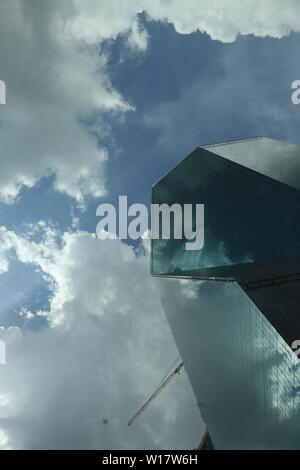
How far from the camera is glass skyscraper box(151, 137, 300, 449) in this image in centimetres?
3675

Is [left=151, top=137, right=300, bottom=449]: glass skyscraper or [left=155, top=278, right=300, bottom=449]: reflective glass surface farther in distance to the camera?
[left=151, top=137, right=300, bottom=449]: glass skyscraper

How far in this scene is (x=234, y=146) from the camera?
88812 mm

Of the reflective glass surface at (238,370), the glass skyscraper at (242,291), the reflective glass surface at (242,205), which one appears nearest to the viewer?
the reflective glass surface at (238,370)

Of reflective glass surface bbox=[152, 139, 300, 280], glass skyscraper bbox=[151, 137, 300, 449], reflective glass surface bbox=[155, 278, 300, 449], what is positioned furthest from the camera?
reflective glass surface bbox=[152, 139, 300, 280]

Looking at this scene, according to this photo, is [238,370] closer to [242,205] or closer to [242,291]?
[242,291]

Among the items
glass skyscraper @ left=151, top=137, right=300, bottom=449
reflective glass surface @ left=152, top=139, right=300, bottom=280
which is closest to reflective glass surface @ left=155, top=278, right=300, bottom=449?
glass skyscraper @ left=151, top=137, right=300, bottom=449

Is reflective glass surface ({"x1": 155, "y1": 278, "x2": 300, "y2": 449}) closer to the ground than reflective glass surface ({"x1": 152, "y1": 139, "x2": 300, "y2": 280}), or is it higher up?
closer to the ground

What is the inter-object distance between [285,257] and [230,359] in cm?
2288

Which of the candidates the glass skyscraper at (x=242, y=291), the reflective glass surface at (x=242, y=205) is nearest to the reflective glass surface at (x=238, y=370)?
the glass skyscraper at (x=242, y=291)

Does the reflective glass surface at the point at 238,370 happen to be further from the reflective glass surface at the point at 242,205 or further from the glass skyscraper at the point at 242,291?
the reflective glass surface at the point at 242,205

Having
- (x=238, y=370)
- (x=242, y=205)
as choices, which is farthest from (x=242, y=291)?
(x=242, y=205)

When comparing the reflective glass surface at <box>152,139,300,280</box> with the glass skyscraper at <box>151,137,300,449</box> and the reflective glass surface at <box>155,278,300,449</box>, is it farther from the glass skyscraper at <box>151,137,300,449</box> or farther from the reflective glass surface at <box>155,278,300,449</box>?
the reflective glass surface at <box>155,278,300,449</box>

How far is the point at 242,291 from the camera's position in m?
39.9

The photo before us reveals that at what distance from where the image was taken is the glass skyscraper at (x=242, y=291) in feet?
121
